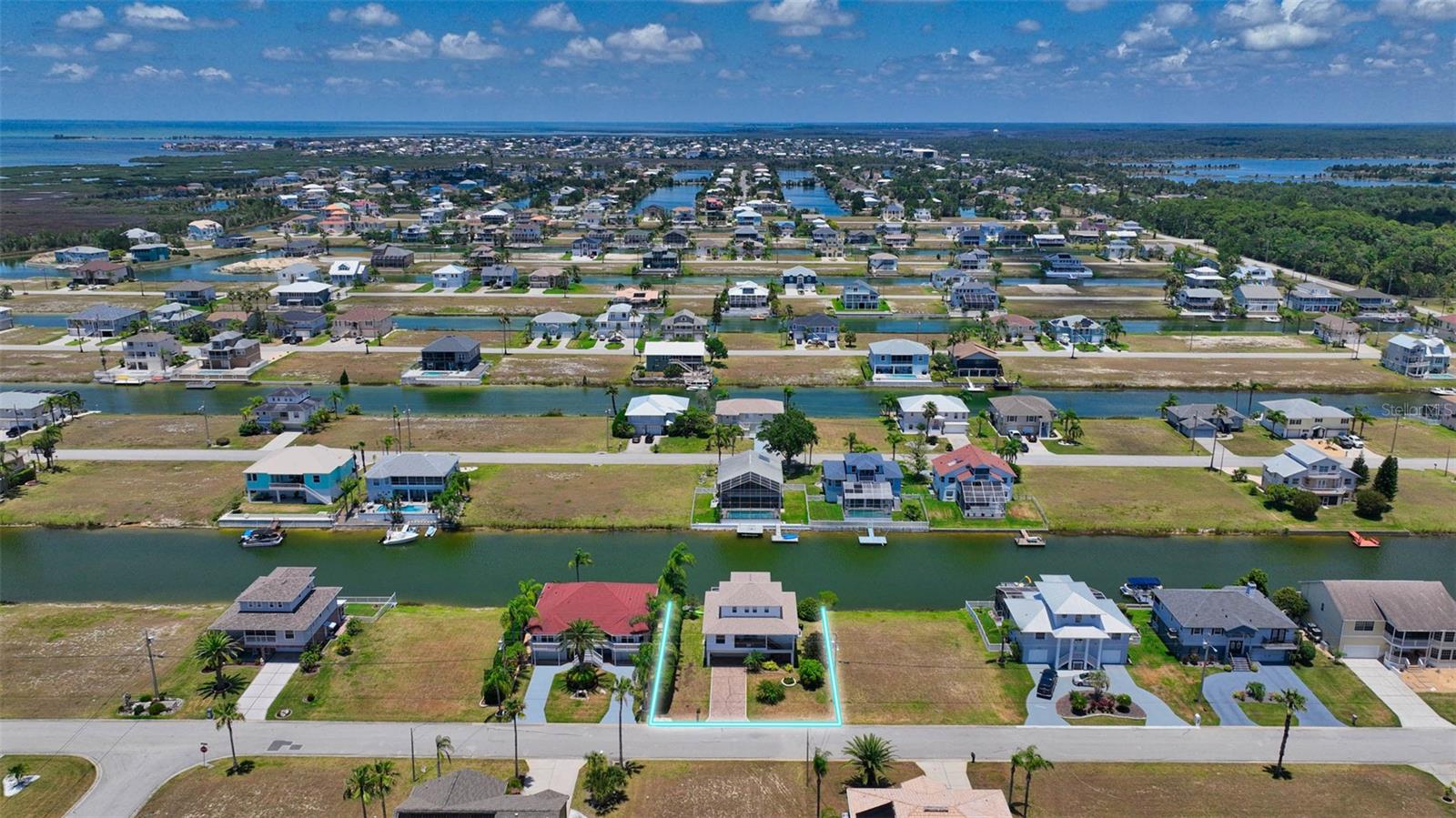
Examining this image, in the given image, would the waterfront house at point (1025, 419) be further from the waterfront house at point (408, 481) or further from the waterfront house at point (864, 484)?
the waterfront house at point (408, 481)

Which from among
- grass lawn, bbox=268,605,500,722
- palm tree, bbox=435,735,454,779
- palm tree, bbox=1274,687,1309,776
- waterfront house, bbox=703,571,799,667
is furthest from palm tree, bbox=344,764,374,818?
palm tree, bbox=1274,687,1309,776

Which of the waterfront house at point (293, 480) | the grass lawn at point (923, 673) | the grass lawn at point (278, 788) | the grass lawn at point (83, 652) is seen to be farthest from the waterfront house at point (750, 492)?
the grass lawn at point (83, 652)

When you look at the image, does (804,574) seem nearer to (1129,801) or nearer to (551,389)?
(1129,801)

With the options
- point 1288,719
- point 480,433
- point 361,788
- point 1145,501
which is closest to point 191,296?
point 480,433

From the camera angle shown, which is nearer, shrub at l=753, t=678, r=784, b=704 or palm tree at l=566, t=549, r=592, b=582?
shrub at l=753, t=678, r=784, b=704

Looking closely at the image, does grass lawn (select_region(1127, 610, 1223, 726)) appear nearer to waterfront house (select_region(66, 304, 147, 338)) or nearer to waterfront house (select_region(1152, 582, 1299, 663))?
waterfront house (select_region(1152, 582, 1299, 663))

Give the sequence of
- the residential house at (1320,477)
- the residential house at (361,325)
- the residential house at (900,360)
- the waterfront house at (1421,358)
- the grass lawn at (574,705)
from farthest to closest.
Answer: the residential house at (361,325) → the waterfront house at (1421,358) → the residential house at (900,360) → the residential house at (1320,477) → the grass lawn at (574,705)
